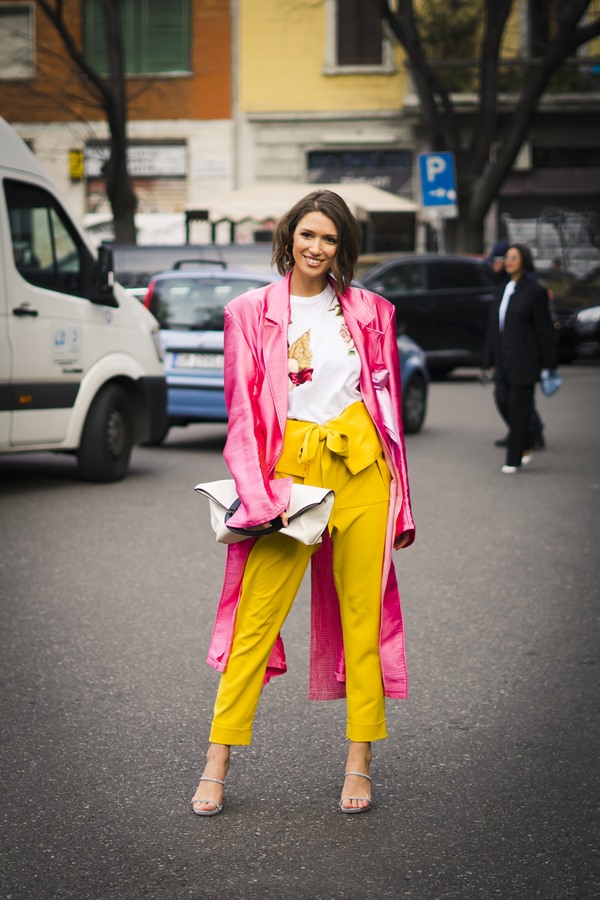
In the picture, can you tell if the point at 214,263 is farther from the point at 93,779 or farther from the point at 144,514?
the point at 93,779

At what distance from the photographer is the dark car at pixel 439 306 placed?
66.2 ft

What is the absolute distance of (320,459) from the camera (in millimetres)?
3863

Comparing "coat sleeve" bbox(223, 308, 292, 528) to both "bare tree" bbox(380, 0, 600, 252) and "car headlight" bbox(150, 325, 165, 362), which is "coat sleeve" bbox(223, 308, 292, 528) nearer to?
"car headlight" bbox(150, 325, 165, 362)

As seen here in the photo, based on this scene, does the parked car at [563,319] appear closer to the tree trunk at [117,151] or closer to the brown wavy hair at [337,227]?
the tree trunk at [117,151]

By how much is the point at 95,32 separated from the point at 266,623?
103 ft

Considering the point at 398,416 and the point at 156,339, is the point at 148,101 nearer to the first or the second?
the point at 156,339

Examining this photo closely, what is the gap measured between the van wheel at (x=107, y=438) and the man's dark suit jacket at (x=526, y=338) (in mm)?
3057

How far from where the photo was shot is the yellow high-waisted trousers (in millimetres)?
3873

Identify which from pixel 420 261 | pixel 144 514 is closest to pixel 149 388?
pixel 144 514

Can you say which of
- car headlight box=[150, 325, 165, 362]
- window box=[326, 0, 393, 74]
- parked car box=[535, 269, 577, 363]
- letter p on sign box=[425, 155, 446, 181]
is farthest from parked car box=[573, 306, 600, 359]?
car headlight box=[150, 325, 165, 362]

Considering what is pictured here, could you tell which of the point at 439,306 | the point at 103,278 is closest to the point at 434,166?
the point at 439,306

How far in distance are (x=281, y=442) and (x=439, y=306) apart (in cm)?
1667

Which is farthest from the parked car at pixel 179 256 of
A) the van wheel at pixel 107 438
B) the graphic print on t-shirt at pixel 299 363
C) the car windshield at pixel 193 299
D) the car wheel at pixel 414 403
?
the graphic print on t-shirt at pixel 299 363

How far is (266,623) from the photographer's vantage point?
389 cm
